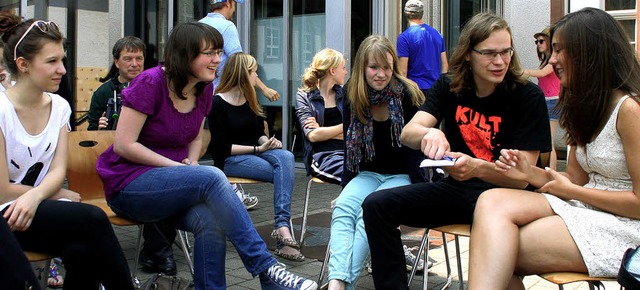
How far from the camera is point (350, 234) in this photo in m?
3.43

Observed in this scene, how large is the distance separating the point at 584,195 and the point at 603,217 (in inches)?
4.2

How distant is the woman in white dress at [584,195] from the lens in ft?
7.96

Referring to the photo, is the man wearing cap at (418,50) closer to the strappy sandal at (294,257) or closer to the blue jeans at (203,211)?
the strappy sandal at (294,257)

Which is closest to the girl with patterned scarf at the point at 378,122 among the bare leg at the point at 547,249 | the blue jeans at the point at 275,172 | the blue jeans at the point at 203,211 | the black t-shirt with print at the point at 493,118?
the black t-shirt with print at the point at 493,118

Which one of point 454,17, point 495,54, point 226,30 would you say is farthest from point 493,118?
point 454,17

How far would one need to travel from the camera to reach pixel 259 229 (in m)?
5.41

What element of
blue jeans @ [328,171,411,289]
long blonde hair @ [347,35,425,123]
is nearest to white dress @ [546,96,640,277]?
blue jeans @ [328,171,411,289]

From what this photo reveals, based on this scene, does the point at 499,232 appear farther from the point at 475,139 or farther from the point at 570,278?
the point at 475,139

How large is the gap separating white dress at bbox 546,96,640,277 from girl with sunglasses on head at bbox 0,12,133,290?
181cm

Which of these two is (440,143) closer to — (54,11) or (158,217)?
(158,217)

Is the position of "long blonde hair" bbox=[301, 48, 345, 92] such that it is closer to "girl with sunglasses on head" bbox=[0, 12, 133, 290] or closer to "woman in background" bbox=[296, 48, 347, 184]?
"woman in background" bbox=[296, 48, 347, 184]

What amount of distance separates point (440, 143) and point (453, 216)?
0.43 m

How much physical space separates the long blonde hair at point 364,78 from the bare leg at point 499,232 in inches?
49.6

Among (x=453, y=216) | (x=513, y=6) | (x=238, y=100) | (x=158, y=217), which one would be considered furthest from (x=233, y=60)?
(x=513, y=6)
